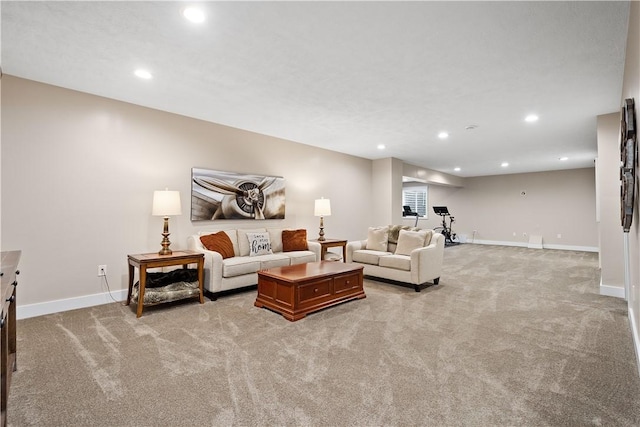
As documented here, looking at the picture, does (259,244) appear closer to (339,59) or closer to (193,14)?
(339,59)

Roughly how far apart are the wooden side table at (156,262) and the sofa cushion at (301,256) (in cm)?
135

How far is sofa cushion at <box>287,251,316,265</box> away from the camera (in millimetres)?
4728

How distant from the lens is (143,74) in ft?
10.2

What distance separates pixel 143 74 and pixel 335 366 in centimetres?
317

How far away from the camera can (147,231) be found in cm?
405

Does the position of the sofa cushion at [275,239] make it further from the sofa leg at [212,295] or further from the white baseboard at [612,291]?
the white baseboard at [612,291]

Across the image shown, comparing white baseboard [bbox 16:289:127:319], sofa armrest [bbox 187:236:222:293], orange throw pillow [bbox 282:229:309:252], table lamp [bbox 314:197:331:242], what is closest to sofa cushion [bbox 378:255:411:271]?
orange throw pillow [bbox 282:229:309:252]

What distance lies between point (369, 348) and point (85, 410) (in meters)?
1.85

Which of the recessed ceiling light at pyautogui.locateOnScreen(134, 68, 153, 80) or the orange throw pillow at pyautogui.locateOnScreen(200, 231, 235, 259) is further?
the orange throw pillow at pyautogui.locateOnScreen(200, 231, 235, 259)

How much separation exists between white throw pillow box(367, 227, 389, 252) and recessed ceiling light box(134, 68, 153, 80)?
149 inches

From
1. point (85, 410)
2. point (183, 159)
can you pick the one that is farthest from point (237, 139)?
point (85, 410)

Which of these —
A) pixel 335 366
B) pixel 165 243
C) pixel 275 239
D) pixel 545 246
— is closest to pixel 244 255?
pixel 275 239

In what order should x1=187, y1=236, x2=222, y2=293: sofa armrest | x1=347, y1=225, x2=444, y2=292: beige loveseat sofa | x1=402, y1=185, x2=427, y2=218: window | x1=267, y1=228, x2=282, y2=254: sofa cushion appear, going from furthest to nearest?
x1=402, y1=185, x2=427, y2=218: window, x1=267, y1=228, x2=282, y2=254: sofa cushion, x1=347, y1=225, x2=444, y2=292: beige loveseat sofa, x1=187, y1=236, x2=222, y2=293: sofa armrest

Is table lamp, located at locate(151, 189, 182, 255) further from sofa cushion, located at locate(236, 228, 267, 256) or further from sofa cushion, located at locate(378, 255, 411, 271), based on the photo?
sofa cushion, located at locate(378, 255, 411, 271)
